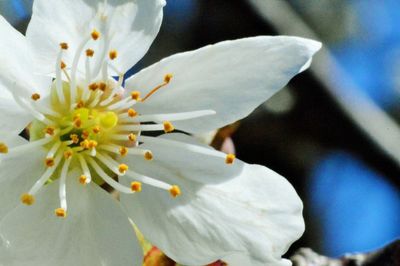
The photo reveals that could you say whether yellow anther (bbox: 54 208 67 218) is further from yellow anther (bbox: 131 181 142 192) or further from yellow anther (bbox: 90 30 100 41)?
yellow anther (bbox: 90 30 100 41)

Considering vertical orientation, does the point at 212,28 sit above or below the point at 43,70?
above

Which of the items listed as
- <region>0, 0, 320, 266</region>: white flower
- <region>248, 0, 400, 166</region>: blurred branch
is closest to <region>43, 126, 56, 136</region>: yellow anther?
<region>0, 0, 320, 266</region>: white flower

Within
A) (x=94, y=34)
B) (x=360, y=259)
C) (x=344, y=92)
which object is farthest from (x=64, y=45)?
(x=344, y=92)

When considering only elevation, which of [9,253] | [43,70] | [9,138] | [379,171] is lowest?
[9,253]

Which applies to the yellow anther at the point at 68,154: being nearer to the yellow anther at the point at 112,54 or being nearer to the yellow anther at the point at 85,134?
the yellow anther at the point at 85,134

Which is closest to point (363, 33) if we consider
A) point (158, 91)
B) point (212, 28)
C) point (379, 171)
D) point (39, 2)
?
point (212, 28)

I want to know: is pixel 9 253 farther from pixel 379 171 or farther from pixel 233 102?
pixel 379 171

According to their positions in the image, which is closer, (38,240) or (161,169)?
(38,240)
